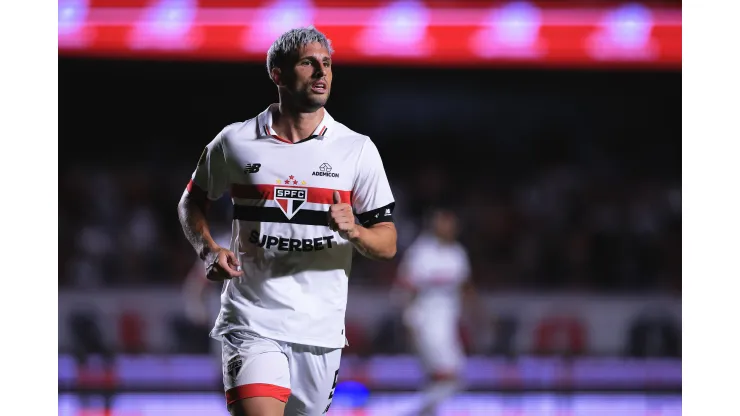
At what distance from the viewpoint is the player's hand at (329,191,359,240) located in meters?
3.35

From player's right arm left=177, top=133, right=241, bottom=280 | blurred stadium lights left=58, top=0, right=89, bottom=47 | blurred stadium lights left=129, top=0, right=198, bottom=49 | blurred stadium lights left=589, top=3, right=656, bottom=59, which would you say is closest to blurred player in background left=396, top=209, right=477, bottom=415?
blurred stadium lights left=589, top=3, right=656, bottom=59

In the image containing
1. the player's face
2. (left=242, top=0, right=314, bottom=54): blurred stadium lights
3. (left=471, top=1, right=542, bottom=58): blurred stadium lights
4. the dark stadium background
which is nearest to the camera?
the player's face

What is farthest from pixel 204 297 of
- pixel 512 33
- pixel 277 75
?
pixel 277 75

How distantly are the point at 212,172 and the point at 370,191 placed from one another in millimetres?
658

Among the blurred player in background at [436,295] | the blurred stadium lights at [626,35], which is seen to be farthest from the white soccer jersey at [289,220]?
the blurred stadium lights at [626,35]

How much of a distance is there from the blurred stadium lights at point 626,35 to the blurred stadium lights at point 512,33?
0.63 meters

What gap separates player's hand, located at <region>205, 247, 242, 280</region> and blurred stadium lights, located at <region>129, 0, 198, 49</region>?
6.89m

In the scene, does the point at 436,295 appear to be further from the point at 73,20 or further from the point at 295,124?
the point at 295,124

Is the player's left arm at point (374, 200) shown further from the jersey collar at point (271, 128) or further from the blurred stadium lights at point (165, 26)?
the blurred stadium lights at point (165, 26)

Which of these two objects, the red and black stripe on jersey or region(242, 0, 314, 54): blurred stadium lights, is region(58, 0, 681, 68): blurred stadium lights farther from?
the red and black stripe on jersey

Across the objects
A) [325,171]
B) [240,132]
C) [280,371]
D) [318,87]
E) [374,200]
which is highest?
[318,87]

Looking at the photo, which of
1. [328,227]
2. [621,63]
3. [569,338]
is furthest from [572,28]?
[328,227]

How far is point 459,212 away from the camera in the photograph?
13.8 meters

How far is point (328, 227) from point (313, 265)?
0.57 ft
